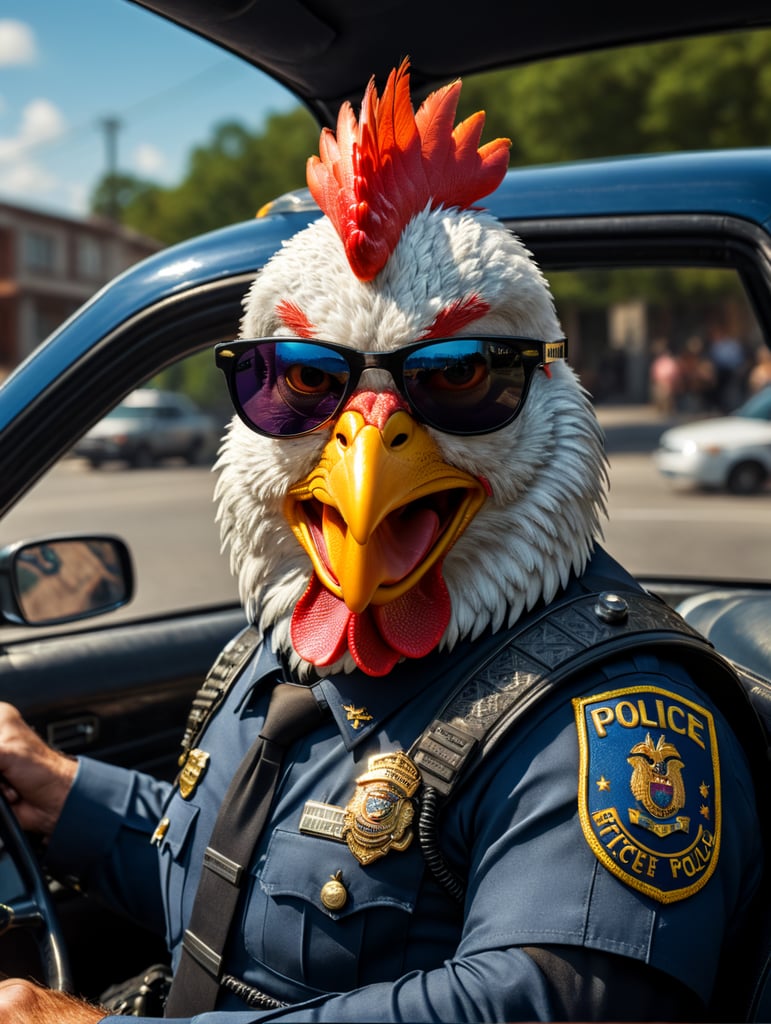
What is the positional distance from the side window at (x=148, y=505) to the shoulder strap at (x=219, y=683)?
83 cm

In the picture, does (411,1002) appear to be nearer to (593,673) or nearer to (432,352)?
(593,673)

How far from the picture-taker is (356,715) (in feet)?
4.50

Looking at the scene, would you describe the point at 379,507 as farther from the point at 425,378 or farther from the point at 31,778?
the point at 31,778

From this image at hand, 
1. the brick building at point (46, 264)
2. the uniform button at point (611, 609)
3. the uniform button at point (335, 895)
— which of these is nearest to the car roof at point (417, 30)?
the uniform button at point (611, 609)

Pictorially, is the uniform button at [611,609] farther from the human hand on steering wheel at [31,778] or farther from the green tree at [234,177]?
the green tree at [234,177]

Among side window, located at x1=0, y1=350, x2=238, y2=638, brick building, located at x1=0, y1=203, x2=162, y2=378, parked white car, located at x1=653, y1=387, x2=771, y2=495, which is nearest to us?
side window, located at x1=0, y1=350, x2=238, y2=638

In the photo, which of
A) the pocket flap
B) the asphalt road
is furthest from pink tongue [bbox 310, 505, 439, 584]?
the asphalt road

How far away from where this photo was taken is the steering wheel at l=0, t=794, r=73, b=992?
1.56 meters

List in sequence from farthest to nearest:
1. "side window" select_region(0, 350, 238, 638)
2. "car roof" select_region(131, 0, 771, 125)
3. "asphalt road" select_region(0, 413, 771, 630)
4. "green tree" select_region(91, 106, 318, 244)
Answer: "green tree" select_region(91, 106, 318, 244) → "side window" select_region(0, 350, 238, 638) → "asphalt road" select_region(0, 413, 771, 630) → "car roof" select_region(131, 0, 771, 125)

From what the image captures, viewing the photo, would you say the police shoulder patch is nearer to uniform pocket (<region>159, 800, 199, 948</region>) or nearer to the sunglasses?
the sunglasses

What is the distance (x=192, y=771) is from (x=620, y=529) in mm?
6511

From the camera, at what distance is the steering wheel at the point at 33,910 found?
1556 mm

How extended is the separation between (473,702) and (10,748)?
2.73 ft

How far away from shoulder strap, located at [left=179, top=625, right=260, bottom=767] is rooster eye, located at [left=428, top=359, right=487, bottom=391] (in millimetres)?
521
